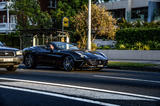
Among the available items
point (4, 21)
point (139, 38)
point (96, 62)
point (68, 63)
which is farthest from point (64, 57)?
point (4, 21)

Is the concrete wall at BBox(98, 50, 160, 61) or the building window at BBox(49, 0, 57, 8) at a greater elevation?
the building window at BBox(49, 0, 57, 8)

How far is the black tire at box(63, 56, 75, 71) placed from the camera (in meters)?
11.5

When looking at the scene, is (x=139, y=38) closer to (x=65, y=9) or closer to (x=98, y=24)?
(x=98, y=24)

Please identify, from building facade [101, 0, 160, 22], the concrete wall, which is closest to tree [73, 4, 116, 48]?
the concrete wall

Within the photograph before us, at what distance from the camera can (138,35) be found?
21312mm

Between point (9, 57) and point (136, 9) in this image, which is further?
point (136, 9)

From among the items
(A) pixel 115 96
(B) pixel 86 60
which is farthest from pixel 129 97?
(B) pixel 86 60

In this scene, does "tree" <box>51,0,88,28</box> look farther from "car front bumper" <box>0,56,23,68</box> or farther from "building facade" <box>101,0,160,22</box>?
"car front bumper" <box>0,56,23,68</box>

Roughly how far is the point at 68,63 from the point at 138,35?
11239mm

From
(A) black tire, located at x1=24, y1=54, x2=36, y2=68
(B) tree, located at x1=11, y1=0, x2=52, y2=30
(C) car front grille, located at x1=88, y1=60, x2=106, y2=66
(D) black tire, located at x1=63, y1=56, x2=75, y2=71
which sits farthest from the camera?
(B) tree, located at x1=11, y1=0, x2=52, y2=30

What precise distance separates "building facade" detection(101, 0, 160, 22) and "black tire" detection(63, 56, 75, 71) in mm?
23359

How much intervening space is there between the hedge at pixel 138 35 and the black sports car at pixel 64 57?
388 inches

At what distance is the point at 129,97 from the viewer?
555 cm

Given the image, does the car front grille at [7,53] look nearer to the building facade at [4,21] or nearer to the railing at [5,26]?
the building facade at [4,21]
